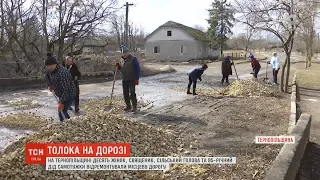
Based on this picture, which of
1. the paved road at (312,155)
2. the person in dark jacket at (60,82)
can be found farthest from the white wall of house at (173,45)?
the person in dark jacket at (60,82)

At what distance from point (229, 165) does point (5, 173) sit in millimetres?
3192

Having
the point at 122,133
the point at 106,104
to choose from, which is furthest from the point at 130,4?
the point at 122,133

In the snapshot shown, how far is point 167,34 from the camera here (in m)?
59.9

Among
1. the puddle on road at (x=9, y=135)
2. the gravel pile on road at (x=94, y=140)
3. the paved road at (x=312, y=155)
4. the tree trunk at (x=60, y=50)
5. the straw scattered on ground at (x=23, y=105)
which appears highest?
the tree trunk at (x=60, y=50)

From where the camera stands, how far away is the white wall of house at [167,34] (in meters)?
59.0

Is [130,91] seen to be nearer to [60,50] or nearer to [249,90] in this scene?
[249,90]

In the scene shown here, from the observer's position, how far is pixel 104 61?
2581 centimetres

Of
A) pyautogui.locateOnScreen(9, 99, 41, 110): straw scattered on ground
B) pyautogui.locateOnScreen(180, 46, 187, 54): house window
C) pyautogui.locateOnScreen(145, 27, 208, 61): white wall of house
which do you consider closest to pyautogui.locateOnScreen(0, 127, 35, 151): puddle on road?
pyautogui.locateOnScreen(9, 99, 41, 110): straw scattered on ground

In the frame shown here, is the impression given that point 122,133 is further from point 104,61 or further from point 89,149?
point 104,61

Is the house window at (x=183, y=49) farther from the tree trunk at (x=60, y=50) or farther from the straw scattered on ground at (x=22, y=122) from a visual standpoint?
the straw scattered on ground at (x=22, y=122)

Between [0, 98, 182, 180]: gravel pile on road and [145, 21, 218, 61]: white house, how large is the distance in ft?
170

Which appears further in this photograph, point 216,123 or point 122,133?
point 216,123

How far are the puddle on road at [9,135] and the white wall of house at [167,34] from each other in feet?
171

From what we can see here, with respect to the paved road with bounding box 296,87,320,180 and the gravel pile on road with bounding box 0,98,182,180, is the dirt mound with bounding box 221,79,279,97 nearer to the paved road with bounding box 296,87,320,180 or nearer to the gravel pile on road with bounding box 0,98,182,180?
the paved road with bounding box 296,87,320,180
